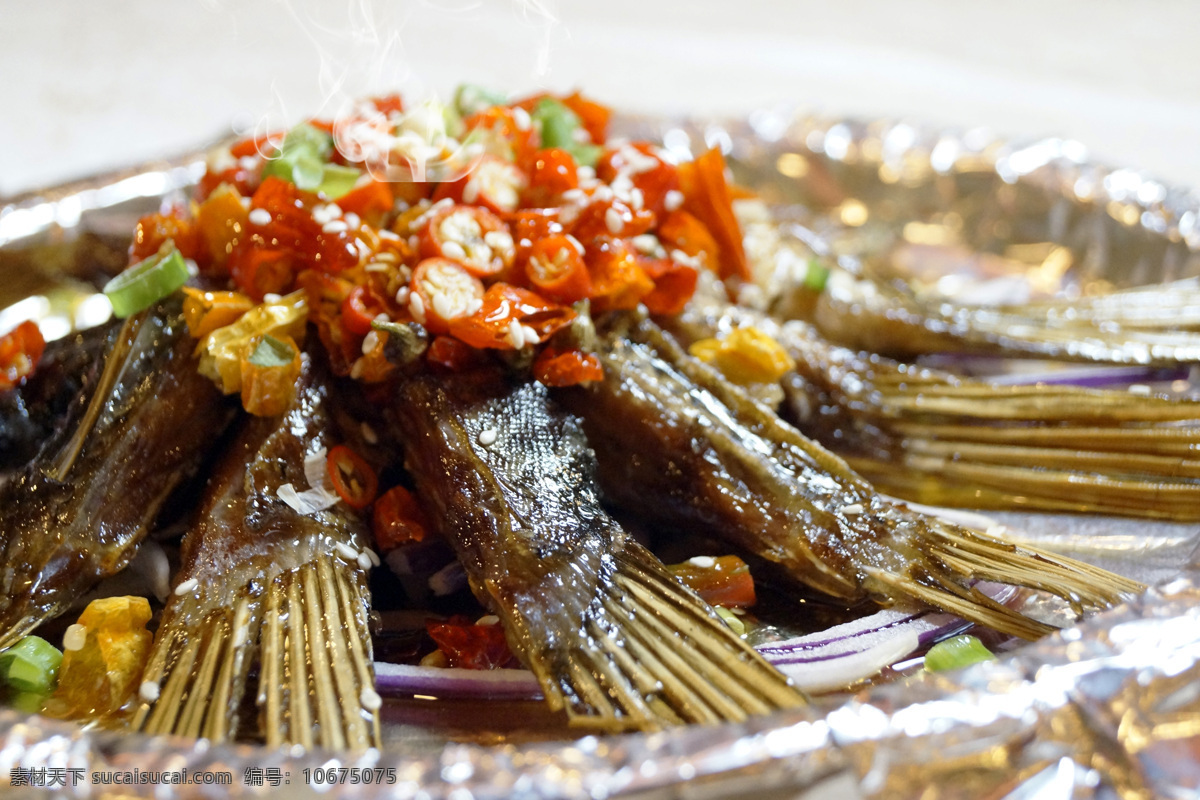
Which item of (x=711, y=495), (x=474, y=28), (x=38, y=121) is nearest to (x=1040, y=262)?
(x=711, y=495)

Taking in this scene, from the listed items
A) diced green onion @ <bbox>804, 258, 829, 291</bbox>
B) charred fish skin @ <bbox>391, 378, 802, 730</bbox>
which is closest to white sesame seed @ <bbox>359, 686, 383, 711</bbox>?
→ charred fish skin @ <bbox>391, 378, 802, 730</bbox>

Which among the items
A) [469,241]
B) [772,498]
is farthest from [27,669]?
[772,498]

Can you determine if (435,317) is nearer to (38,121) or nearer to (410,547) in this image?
(410,547)

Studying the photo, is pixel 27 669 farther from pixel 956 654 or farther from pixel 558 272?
pixel 956 654

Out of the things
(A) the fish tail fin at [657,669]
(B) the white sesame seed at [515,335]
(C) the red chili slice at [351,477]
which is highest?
(B) the white sesame seed at [515,335]

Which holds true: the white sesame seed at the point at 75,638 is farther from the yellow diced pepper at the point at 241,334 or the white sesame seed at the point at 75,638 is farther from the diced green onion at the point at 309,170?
the diced green onion at the point at 309,170

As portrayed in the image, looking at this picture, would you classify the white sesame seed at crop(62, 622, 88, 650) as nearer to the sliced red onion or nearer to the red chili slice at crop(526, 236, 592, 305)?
the sliced red onion

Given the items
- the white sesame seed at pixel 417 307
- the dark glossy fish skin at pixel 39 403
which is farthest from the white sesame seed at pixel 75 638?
the white sesame seed at pixel 417 307
